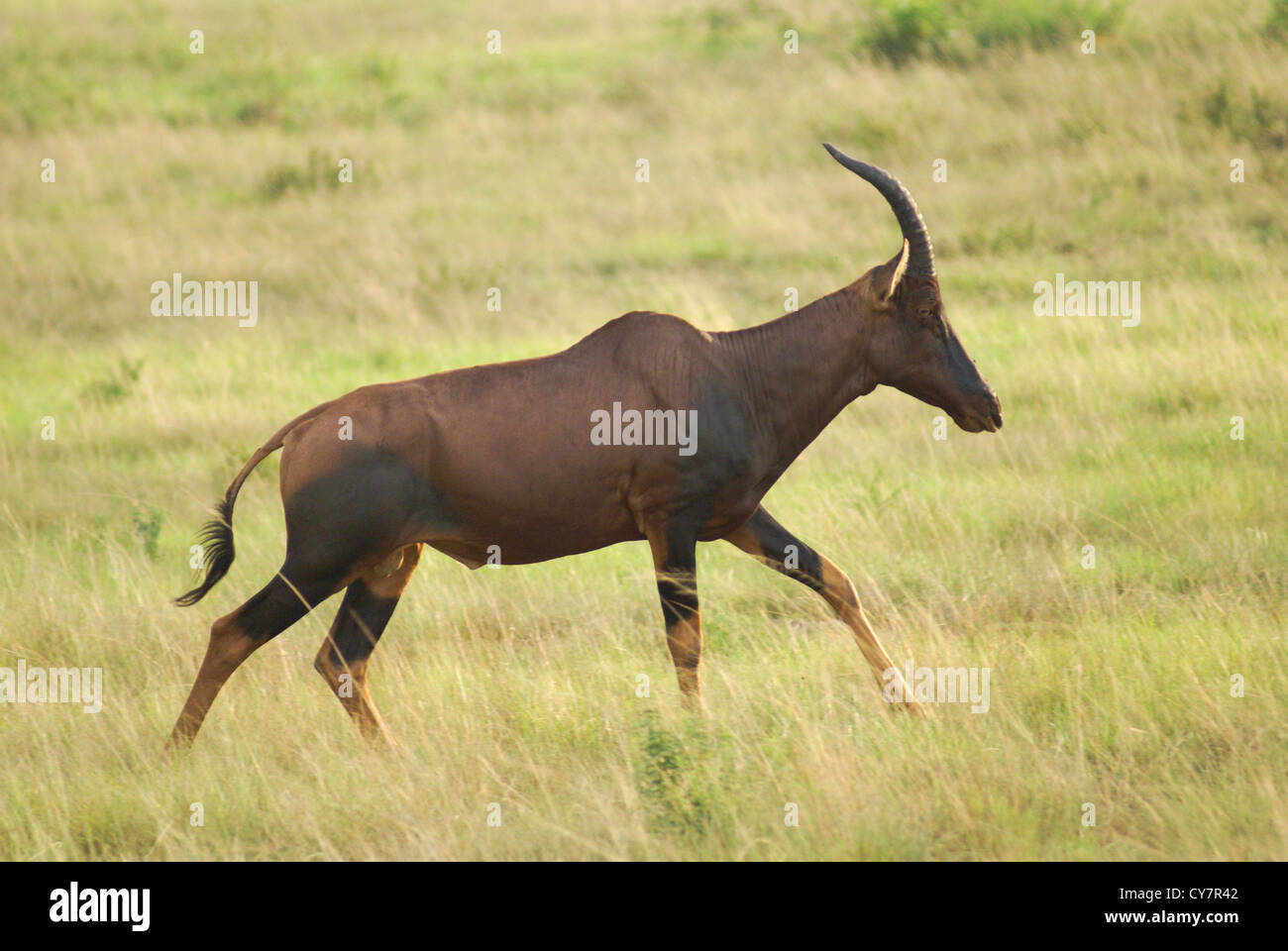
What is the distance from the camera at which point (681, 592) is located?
595cm

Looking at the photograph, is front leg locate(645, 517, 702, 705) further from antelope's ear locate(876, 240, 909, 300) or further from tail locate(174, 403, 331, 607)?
tail locate(174, 403, 331, 607)

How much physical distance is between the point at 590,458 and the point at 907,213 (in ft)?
5.41

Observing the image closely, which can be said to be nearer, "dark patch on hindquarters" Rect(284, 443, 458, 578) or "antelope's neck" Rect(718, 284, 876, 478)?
"dark patch on hindquarters" Rect(284, 443, 458, 578)

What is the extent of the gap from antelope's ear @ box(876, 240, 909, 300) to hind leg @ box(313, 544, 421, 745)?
2.31m

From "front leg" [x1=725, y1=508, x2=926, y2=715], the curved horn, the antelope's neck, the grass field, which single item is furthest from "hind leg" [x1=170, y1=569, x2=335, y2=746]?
the curved horn

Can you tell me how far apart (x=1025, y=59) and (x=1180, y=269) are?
587cm

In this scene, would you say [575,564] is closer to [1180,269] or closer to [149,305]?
[1180,269]

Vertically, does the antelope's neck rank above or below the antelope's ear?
below

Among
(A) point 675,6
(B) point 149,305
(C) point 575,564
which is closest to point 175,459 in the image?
(C) point 575,564

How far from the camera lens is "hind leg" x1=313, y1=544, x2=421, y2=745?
602cm

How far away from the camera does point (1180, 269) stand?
11.9 metres

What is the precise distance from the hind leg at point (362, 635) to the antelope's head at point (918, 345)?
2.22 m

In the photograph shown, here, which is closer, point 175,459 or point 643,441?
point 643,441

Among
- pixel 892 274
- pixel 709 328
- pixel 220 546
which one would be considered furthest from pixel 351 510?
pixel 709 328
